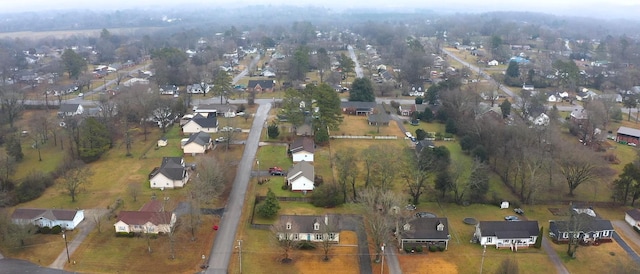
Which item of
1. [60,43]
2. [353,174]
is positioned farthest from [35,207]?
[60,43]

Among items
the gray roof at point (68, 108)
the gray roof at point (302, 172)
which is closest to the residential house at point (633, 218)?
the gray roof at point (302, 172)

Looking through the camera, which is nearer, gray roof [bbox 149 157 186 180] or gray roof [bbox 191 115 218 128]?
gray roof [bbox 149 157 186 180]

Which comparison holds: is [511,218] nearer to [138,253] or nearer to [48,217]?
[138,253]

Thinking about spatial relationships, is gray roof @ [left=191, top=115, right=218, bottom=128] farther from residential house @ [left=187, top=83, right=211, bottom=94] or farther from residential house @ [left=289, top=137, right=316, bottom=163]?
residential house @ [left=187, top=83, right=211, bottom=94]

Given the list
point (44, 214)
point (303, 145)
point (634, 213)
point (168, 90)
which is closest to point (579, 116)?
point (634, 213)

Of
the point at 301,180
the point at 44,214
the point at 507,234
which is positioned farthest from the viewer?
the point at 301,180

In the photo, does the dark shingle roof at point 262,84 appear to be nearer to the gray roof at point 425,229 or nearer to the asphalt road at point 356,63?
the asphalt road at point 356,63

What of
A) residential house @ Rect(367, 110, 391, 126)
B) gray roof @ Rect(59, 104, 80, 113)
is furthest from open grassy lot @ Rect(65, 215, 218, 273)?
gray roof @ Rect(59, 104, 80, 113)
